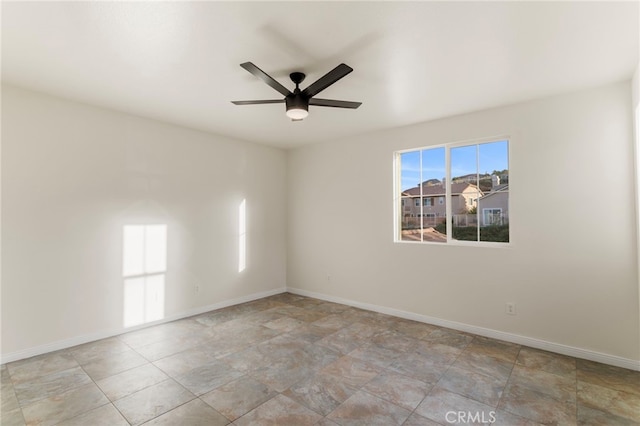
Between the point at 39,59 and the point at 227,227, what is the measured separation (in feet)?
9.13

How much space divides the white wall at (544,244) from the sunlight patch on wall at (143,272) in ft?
9.16

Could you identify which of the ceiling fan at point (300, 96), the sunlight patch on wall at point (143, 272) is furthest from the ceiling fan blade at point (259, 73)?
the sunlight patch on wall at point (143, 272)

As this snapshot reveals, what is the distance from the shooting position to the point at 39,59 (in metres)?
2.40

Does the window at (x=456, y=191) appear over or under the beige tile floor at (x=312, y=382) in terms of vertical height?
over

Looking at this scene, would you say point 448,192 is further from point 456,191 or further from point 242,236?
point 242,236

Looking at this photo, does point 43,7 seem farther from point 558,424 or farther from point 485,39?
point 558,424

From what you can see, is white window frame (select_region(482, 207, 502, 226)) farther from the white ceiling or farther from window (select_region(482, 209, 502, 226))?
the white ceiling

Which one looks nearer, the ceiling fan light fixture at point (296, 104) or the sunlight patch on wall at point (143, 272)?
the ceiling fan light fixture at point (296, 104)

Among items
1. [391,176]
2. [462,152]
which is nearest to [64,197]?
[391,176]

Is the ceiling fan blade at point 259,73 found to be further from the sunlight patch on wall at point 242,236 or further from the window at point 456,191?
the sunlight patch on wall at point 242,236

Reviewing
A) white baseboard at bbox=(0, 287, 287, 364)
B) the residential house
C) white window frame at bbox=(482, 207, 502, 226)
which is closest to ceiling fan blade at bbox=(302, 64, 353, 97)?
the residential house

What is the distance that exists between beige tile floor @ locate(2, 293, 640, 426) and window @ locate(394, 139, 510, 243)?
123cm

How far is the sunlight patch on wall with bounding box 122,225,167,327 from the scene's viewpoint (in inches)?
141

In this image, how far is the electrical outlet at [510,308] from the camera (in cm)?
324
